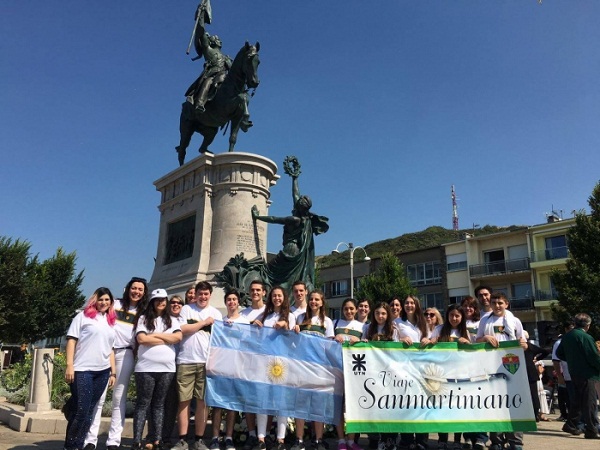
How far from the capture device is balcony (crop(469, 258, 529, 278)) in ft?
137

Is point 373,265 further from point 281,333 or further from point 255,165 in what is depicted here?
point 281,333

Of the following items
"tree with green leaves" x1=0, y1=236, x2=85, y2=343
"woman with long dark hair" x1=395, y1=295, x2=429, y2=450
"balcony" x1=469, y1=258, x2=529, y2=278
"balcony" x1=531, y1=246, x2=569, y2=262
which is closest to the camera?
"woman with long dark hair" x1=395, y1=295, x2=429, y2=450

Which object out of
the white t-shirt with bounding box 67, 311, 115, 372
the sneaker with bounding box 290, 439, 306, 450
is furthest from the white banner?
the white t-shirt with bounding box 67, 311, 115, 372

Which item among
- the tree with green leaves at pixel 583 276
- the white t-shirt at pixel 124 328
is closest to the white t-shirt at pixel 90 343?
→ the white t-shirt at pixel 124 328

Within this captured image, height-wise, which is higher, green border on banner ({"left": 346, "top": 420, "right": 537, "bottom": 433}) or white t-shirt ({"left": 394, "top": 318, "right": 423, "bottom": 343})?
white t-shirt ({"left": 394, "top": 318, "right": 423, "bottom": 343})

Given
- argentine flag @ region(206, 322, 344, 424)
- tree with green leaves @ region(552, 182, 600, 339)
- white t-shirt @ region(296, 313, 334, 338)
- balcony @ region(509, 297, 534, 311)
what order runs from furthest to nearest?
balcony @ region(509, 297, 534, 311)
tree with green leaves @ region(552, 182, 600, 339)
white t-shirt @ region(296, 313, 334, 338)
argentine flag @ region(206, 322, 344, 424)

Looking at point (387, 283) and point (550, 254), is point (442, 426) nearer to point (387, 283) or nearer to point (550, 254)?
point (387, 283)

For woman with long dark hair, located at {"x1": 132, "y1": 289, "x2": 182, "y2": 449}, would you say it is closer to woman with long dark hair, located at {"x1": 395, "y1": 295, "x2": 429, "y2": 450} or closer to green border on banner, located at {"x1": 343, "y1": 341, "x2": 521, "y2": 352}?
green border on banner, located at {"x1": 343, "y1": 341, "x2": 521, "y2": 352}

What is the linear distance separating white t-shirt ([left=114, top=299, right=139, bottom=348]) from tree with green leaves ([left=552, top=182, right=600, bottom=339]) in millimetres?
25235

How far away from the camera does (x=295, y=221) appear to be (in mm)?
13008

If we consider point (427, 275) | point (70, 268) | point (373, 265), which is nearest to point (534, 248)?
point (427, 275)

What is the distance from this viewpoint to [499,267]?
142 feet

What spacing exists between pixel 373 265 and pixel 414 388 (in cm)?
4696

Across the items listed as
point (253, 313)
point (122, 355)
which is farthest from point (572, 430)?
point (122, 355)
